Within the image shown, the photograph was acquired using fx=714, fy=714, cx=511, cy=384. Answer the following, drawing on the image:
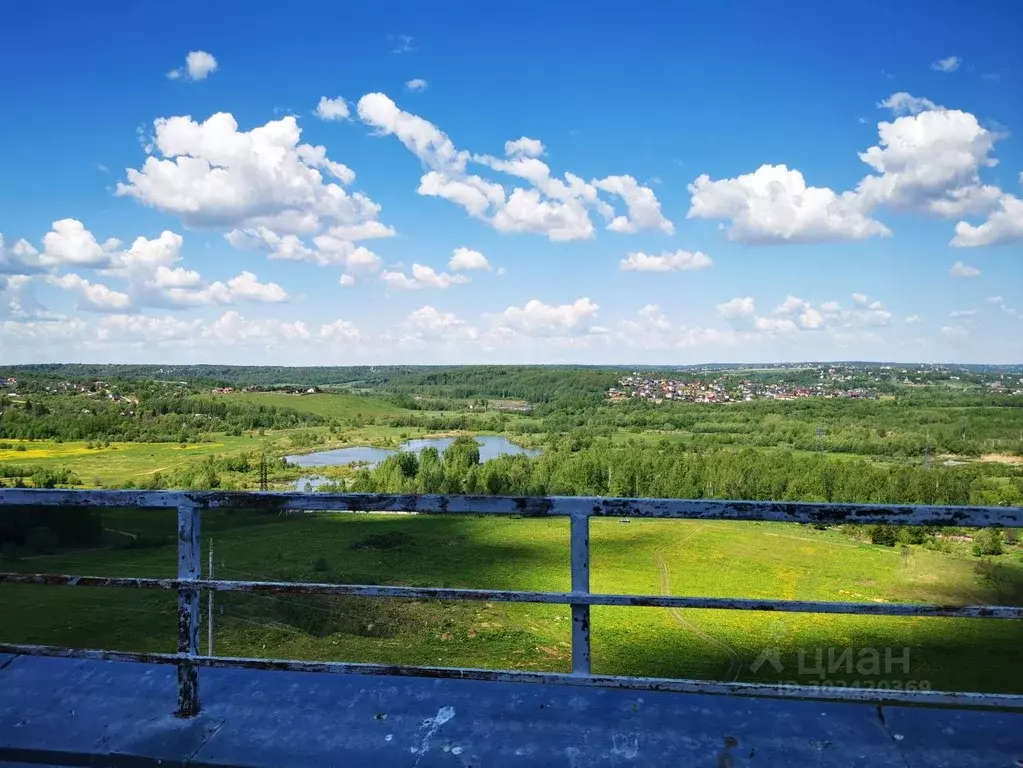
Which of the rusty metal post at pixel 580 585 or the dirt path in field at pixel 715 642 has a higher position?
the rusty metal post at pixel 580 585

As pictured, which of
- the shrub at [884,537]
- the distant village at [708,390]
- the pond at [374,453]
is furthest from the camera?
the distant village at [708,390]

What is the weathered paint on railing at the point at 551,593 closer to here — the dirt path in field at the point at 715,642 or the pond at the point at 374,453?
the dirt path in field at the point at 715,642

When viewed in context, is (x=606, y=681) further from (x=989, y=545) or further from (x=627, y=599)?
(x=989, y=545)

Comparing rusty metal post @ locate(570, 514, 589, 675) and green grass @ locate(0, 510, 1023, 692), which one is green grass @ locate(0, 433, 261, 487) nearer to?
green grass @ locate(0, 510, 1023, 692)

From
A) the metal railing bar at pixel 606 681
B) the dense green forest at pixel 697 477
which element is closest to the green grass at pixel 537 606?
the dense green forest at pixel 697 477

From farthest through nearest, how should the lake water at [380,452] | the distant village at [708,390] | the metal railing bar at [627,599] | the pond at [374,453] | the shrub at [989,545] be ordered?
the distant village at [708,390] → the lake water at [380,452] → the pond at [374,453] → the shrub at [989,545] → the metal railing bar at [627,599]

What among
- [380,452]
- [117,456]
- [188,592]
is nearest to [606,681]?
[188,592]
